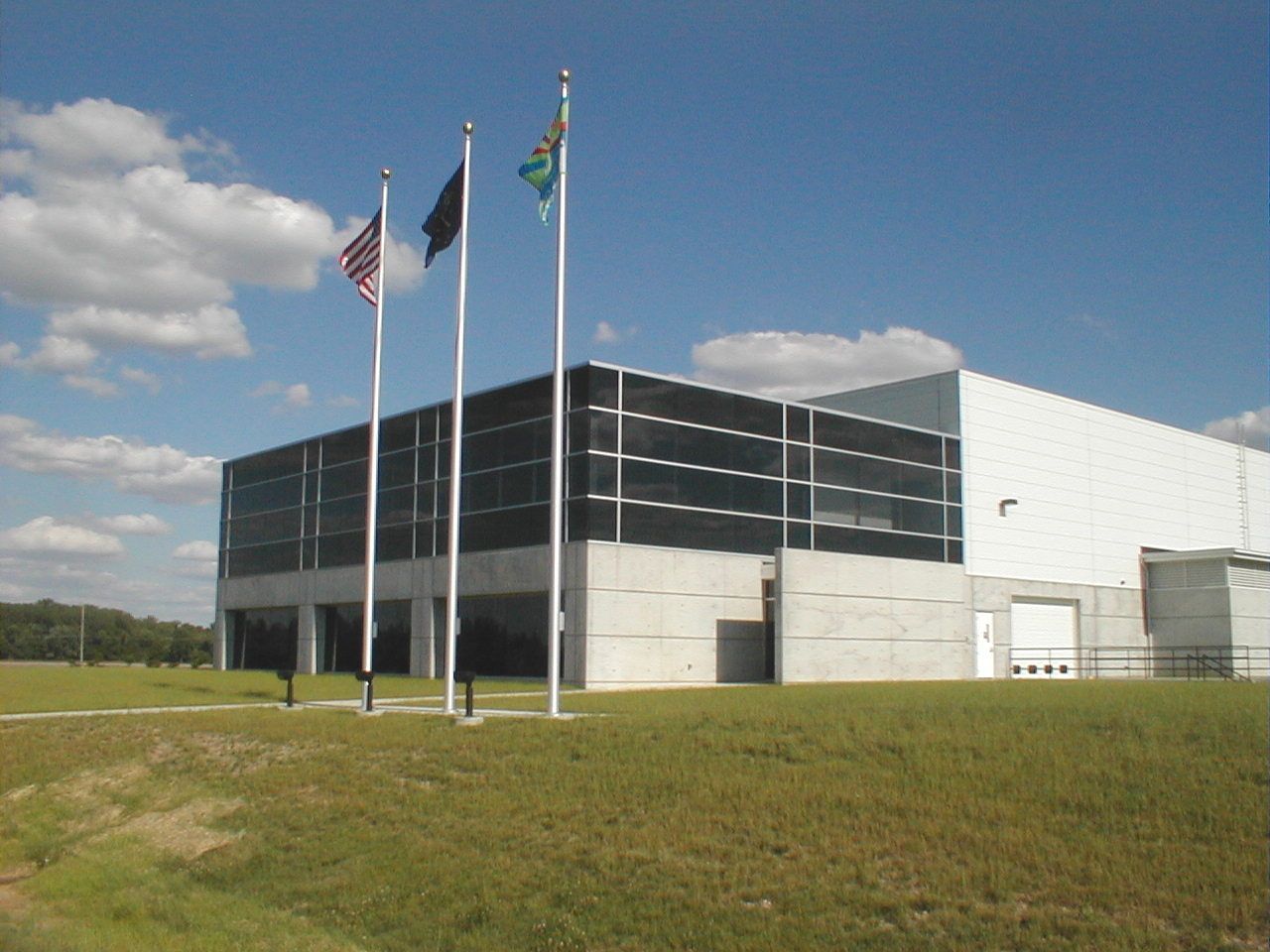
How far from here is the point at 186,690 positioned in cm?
3722

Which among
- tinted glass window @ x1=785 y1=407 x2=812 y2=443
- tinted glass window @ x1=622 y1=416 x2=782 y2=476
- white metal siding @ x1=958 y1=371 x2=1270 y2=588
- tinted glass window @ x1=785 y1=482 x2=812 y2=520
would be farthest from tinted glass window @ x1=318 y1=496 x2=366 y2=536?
white metal siding @ x1=958 y1=371 x2=1270 y2=588

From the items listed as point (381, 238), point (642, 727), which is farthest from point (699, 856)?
point (381, 238)

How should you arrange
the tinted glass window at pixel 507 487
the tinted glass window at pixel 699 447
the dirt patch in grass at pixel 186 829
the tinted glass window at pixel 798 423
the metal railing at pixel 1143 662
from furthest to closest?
the metal railing at pixel 1143 662
the tinted glass window at pixel 798 423
the tinted glass window at pixel 507 487
the tinted glass window at pixel 699 447
the dirt patch in grass at pixel 186 829

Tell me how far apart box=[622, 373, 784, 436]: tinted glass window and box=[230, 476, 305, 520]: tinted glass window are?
20676mm

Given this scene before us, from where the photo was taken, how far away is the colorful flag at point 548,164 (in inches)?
914

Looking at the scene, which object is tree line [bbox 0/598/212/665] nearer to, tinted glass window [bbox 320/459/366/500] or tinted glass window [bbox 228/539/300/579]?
tinted glass window [bbox 228/539/300/579]

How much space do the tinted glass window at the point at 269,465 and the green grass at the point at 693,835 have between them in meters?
34.0

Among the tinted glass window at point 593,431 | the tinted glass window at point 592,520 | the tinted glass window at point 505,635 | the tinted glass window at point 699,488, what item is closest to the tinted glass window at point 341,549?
the tinted glass window at point 505,635

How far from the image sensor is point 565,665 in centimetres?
3869

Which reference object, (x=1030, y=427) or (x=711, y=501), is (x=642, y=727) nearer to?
(x=711, y=501)

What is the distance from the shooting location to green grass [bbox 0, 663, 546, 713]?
3169 centimetres

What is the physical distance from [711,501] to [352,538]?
55.3ft

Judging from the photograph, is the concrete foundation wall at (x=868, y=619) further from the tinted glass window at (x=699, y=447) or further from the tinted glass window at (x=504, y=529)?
the tinted glass window at (x=504, y=529)

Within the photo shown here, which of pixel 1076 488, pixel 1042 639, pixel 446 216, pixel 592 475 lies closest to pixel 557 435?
pixel 446 216
